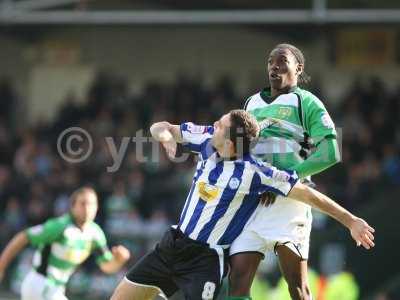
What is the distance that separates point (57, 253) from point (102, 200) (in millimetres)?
6521

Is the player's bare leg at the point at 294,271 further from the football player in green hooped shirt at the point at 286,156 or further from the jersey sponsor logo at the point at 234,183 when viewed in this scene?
the jersey sponsor logo at the point at 234,183

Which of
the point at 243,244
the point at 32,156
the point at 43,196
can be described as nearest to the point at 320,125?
the point at 243,244

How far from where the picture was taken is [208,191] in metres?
6.38

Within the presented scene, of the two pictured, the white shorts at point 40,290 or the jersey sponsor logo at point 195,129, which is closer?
the jersey sponsor logo at point 195,129

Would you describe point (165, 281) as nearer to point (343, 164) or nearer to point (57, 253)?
point (57, 253)

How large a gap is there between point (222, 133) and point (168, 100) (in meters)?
11.1

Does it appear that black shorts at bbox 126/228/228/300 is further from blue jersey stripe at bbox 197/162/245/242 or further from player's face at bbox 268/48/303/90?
player's face at bbox 268/48/303/90

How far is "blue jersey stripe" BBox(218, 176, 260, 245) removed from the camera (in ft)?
21.0

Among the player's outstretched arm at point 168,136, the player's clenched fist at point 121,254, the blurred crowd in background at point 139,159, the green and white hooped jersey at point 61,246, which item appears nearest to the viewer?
the player's outstretched arm at point 168,136

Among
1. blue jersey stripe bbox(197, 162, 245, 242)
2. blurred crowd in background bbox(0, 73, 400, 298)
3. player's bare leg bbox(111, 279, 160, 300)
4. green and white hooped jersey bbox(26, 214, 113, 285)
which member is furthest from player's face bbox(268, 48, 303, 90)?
blurred crowd in background bbox(0, 73, 400, 298)

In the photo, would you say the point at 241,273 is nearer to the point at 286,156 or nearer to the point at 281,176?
the point at 281,176

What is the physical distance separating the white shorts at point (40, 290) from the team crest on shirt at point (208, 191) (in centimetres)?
267

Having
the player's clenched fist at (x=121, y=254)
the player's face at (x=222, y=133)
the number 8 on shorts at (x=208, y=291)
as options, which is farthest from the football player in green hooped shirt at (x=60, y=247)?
the player's face at (x=222, y=133)

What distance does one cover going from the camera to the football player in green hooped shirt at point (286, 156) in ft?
21.0
